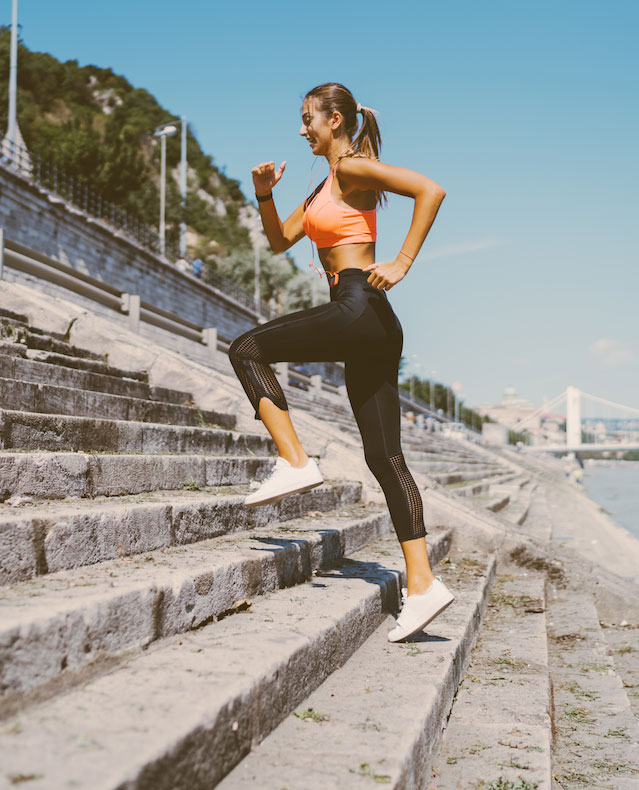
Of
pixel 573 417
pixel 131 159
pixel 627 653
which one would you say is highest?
pixel 131 159

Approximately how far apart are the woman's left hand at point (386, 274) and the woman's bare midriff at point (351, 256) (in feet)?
0.52

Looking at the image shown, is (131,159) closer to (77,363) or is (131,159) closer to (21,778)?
(77,363)

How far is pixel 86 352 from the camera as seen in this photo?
19.3 ft

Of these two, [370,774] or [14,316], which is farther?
[14,316]

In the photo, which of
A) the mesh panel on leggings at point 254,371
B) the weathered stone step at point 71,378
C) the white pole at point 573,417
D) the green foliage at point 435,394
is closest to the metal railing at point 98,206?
the weathered stone step at point 71,378

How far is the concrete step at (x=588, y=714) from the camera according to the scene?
93.6 inches

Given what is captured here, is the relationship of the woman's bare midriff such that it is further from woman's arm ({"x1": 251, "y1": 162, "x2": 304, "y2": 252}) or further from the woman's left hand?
woman's arm ({"x1": 251, "y1": 162, "x2": 304, "y2": 252})

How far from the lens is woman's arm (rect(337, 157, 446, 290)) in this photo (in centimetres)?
257

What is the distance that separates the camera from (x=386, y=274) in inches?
101

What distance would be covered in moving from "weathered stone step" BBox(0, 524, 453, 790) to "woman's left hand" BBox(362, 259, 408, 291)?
45.6 inches

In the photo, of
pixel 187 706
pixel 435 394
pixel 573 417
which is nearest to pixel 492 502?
pixel 187 706

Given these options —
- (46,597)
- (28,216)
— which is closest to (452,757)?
(46,597)

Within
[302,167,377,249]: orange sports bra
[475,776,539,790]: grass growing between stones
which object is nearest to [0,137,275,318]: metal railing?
[302,167,377,249]: orange sports bra

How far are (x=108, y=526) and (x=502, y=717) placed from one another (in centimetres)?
150
